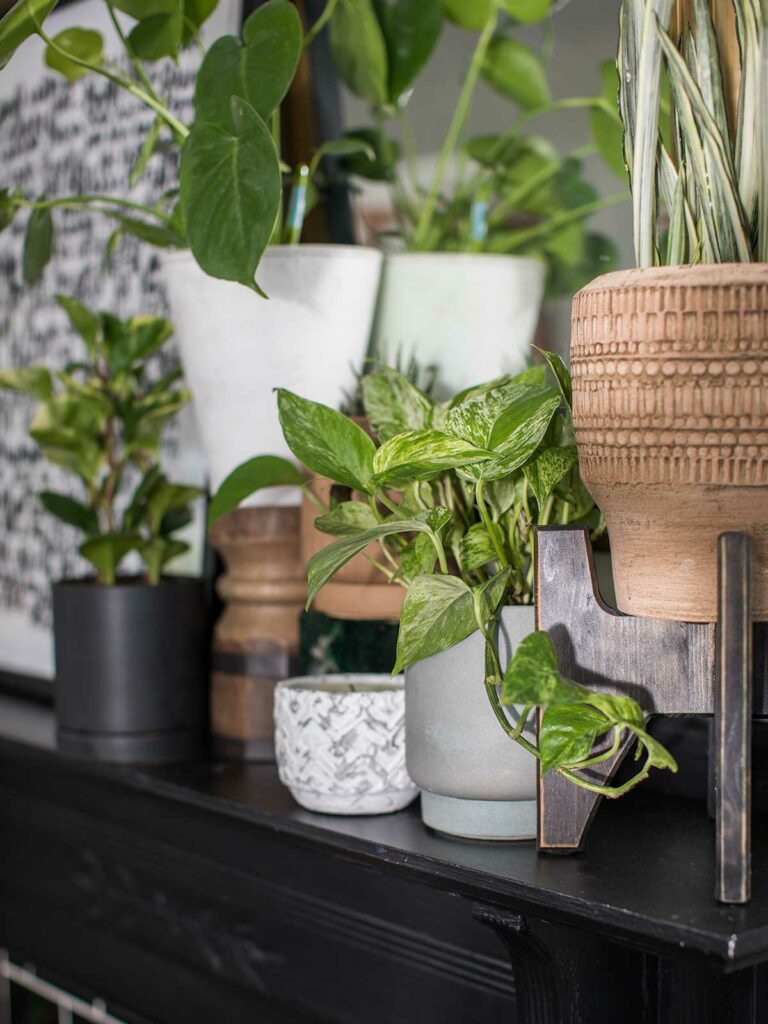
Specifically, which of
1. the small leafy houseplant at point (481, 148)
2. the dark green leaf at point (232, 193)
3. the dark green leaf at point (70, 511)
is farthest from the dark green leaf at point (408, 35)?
the dark green leaf at point (70, 511)

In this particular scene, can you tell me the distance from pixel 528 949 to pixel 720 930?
149mm

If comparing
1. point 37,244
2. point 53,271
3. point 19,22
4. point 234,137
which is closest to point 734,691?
point 234,137

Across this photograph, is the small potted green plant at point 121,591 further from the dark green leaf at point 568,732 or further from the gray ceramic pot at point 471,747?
the dark green leaf at point 568,732

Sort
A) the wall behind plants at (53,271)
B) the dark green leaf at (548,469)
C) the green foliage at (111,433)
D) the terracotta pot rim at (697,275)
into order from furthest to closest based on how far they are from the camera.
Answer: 1. the wall behind plants at (53,271)
2. the green foliage at (111,433)
3. the dark green leaf at (548,469)
4. the terracotta pot rim at (697,275)

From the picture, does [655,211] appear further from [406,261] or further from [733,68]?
[406,261]

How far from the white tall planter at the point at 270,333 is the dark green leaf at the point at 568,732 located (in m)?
0.37

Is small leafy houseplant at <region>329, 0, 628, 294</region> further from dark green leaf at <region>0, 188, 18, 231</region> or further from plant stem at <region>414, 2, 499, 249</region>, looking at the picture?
dark green leaf at <region>0, 188, 18, 231</region>

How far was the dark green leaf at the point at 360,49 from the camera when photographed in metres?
0.91

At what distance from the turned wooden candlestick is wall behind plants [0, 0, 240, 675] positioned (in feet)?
0.61

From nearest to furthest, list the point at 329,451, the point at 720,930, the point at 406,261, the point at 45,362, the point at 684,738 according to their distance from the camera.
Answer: the point at 720,930, the point at 329,451, the point at 684,738, the point at 406,261, the point at 45,362

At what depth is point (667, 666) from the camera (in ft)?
1.94

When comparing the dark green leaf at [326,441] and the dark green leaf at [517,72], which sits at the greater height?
the dark green leaf at [517,72]

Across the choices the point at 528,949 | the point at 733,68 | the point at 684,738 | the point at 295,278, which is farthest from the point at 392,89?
the point at 528,949

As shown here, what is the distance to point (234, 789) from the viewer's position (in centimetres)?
86
